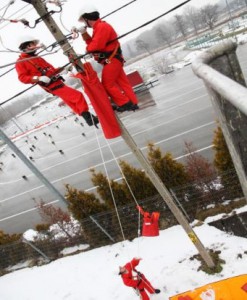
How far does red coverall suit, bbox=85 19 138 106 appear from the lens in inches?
197

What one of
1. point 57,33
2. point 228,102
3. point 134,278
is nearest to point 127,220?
point 134,278

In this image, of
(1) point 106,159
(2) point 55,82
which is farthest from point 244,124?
(1) point 106,159

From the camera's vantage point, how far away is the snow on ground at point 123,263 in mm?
8211

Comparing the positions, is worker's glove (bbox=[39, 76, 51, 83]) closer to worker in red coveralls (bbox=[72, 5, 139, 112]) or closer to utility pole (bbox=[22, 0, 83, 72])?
utility pole (bbox=[22, 0, 83, 72])

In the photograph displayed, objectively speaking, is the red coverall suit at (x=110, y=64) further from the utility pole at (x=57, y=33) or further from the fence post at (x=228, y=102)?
the fence post at (x=228, y=102)

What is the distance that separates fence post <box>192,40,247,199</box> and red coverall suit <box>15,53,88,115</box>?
3915 millimetres

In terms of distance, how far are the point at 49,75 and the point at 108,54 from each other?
44.7 inches

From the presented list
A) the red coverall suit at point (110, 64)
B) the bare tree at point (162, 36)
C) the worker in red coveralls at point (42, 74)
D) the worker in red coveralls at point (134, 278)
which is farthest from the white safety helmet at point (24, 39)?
the bare tree at point (162, 36)

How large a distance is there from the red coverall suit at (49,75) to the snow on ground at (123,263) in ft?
17.9

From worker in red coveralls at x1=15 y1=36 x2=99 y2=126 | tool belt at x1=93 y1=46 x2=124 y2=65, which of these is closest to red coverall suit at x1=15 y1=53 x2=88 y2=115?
worker in red coveralls at x1=15 y1=36 x2=99 y2=126

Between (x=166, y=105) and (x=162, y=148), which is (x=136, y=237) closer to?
(x=162, y=148)

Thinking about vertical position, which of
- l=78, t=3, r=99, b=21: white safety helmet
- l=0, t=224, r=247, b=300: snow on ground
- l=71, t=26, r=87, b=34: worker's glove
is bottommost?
l=0, t=224, r=247, b=300: snow on ground

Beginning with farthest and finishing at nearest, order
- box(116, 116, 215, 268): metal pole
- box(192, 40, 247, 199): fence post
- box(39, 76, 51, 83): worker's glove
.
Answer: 1. box(116, 116, 215, 268): metal pole
2. box(39, 76, 51, 83): worker's glove
3. box(192, 40, 247, 199): fence post

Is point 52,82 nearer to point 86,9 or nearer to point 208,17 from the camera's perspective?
point 86,9
